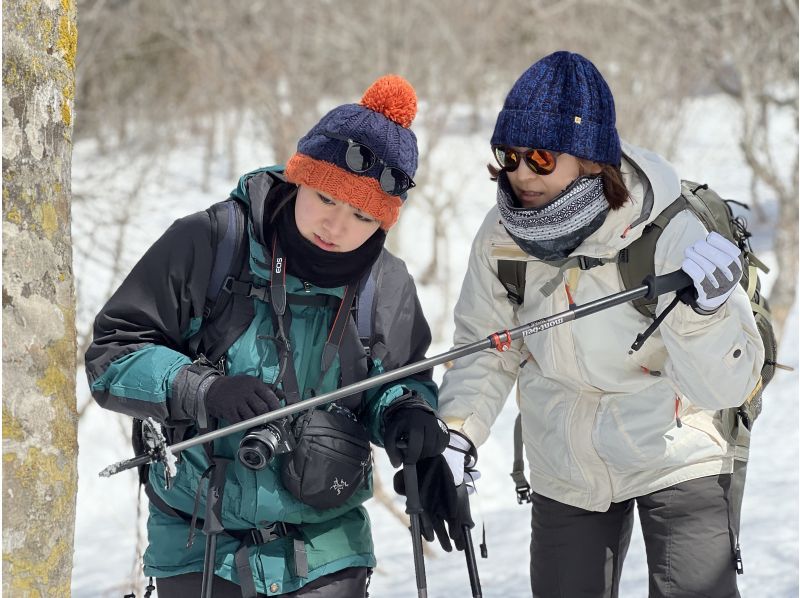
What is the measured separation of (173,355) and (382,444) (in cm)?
62

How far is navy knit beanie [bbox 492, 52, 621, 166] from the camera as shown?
2520 millimetres

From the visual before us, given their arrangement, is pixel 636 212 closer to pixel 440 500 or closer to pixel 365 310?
pixel 365 310

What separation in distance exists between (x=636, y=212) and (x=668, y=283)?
26cm

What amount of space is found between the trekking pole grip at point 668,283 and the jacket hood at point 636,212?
0.64 ft

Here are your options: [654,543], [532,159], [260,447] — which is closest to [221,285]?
[260,447]

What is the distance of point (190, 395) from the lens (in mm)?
2277

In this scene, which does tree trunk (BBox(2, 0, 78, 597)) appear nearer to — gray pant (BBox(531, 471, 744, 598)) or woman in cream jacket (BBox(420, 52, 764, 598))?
woman in cream jacket (BBox(420, 52, 764, 598))

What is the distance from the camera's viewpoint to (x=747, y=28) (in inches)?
413

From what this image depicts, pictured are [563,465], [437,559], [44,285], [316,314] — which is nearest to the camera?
[44,285]

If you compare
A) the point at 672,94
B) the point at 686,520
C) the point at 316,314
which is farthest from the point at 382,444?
the point at 672,94

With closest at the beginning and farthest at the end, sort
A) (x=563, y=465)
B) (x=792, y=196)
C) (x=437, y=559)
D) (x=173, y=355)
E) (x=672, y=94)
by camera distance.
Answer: (x=173, y=355) → (x=563, y=465) → (x=437, y=559) → (x=792, y=196) → (x=672, y=94)

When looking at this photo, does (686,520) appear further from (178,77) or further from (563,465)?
(178,77)

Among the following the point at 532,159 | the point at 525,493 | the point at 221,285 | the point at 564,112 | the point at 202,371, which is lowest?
the point at 525,493

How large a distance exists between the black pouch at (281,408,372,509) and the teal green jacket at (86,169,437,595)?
0.20ft
